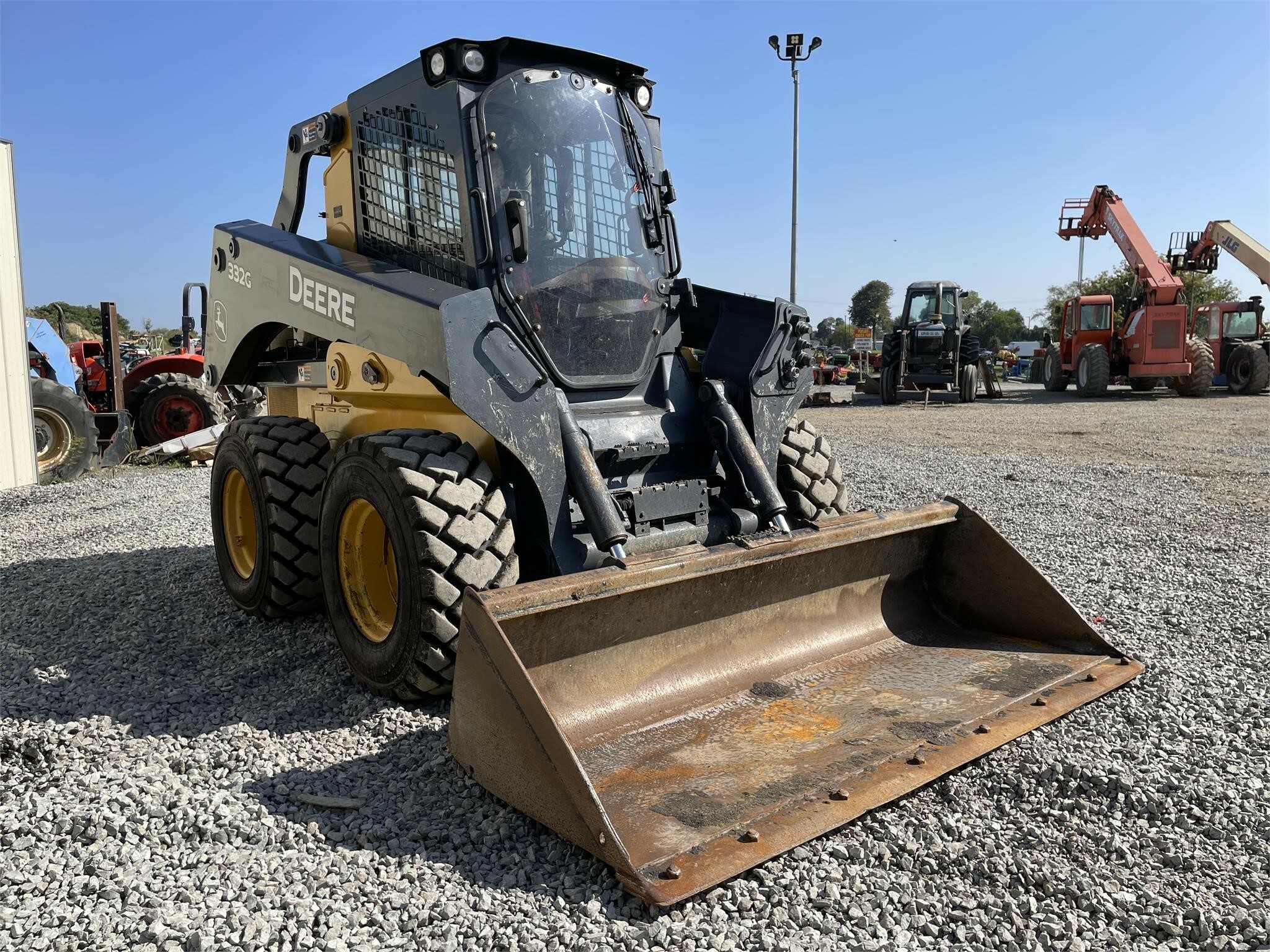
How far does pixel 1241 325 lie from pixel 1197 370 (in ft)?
9.93

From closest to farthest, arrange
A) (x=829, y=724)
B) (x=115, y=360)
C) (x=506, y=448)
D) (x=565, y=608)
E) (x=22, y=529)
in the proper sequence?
(x=565, y=608) → (x=829, y=724) → (x=506, y=448) → (x=22, y=529) → (x=115, y=360)

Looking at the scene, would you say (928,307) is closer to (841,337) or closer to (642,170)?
(642,170)

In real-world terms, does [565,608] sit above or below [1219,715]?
above

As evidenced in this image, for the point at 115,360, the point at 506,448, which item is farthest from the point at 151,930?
the point at 115,360

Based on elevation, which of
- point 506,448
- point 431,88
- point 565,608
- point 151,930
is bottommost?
point 151,930

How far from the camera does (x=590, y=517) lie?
11.6 feet

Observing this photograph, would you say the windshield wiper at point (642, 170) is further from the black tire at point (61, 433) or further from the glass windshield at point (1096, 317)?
the glass windshield at point (1096, 317)

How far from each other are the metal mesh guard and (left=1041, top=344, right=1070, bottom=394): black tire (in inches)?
876

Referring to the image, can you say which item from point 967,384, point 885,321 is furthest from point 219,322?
point 885,321

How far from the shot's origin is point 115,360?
1166cm

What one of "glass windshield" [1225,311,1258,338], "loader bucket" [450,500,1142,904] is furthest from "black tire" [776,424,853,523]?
"glass windshield" [1225,311,1258,338]

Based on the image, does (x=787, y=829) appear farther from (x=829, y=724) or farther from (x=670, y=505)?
(x=670, y=505)

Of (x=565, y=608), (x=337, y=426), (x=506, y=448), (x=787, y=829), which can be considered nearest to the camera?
(x=787, y=829)

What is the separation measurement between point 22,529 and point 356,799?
617 centimetres
